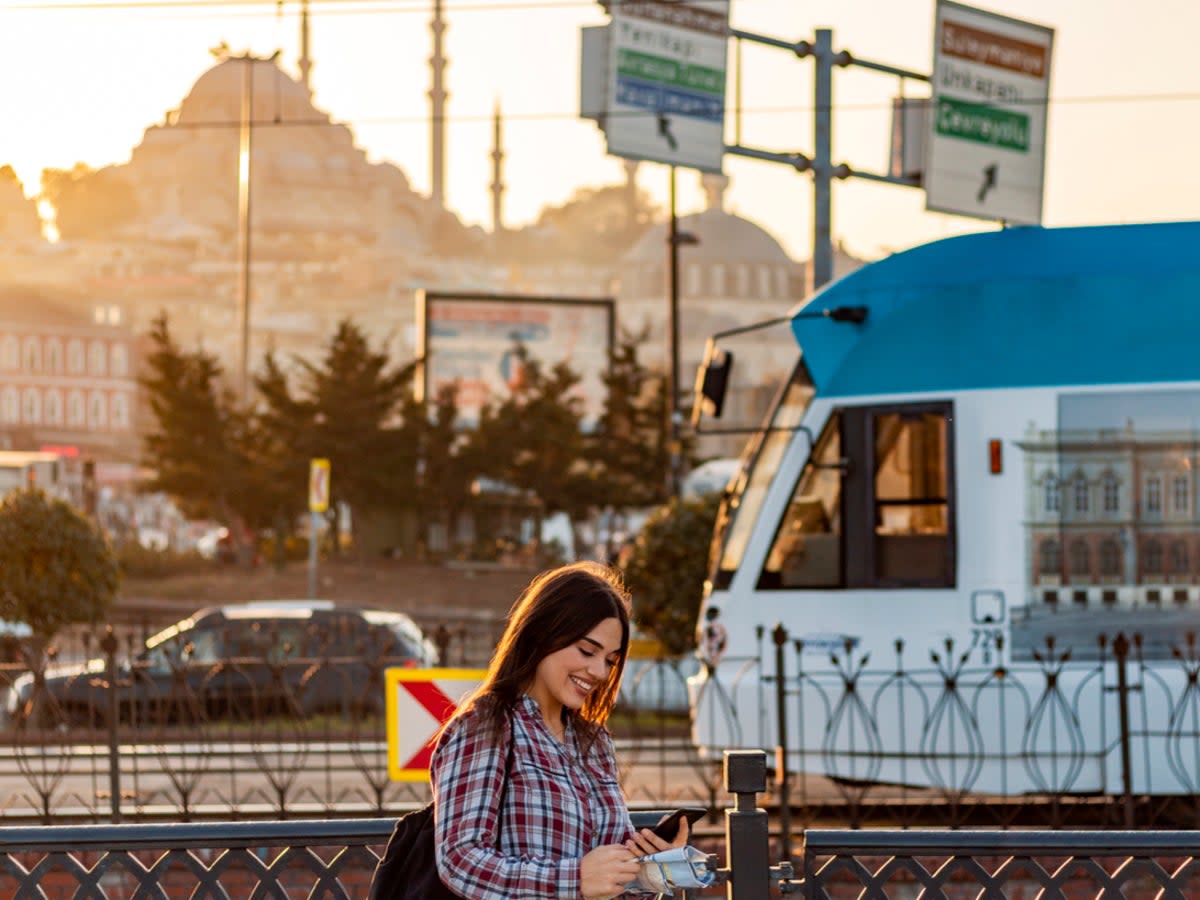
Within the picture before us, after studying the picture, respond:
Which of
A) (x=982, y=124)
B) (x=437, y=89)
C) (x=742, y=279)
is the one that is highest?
(x=437, y=89)

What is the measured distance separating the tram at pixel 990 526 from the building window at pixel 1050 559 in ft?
0.04

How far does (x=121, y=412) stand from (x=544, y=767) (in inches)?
4358

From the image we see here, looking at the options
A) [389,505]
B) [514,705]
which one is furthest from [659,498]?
[514,705]

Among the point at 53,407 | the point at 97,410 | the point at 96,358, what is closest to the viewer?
the point at 53,407

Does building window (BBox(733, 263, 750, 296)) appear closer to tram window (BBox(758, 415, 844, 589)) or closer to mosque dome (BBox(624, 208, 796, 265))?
mosque dome (BBox(624, 208, 796, 265))

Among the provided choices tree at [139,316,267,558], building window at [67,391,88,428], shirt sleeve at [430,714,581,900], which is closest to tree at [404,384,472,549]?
tree at [139,316,267,558]

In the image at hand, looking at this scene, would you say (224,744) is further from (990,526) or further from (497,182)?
(497,182)

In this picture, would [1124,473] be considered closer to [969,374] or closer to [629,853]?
[969,374]

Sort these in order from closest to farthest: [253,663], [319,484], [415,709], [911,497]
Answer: [415,709], [911,497], [253,663], [319,484]

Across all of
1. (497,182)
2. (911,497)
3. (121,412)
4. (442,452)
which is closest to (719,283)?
(497,182)

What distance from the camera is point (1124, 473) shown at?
1128cm

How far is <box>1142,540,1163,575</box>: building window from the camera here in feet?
36.9

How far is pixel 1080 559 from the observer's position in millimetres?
11344

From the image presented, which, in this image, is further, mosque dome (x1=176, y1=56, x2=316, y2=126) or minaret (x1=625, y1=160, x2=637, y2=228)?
minaret (x1=625, y1=160, x2=637, y2=228)
